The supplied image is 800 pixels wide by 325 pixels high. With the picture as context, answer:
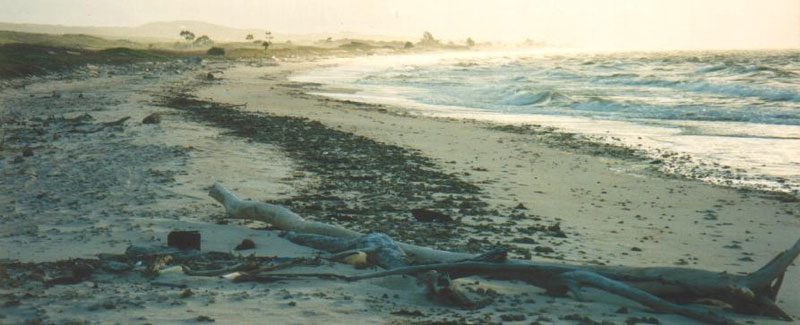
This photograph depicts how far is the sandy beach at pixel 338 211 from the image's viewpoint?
13.9 ft

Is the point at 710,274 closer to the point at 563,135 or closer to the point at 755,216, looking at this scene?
the point at 755,216

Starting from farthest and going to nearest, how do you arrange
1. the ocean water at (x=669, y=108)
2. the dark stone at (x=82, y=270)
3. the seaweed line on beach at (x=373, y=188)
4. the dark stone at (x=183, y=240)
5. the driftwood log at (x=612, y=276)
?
the ocean water at (x=669, y=108) → the seaweed line on beach at (x=373, y=188) → the dark stone at (x=183, y=240) → the dark stone at (x=82, y=270) → the driftwood log at (x=612, y=276)

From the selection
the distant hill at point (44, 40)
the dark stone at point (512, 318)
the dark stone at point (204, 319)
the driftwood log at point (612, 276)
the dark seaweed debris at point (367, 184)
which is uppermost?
the distant hill at point (44, 40)

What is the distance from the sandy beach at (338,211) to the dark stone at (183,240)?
0.53ft

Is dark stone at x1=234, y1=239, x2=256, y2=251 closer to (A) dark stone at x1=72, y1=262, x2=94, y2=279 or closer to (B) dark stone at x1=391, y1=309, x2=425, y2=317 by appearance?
(A) dark stone at x1=72, y1=262, x2=94, y2=279

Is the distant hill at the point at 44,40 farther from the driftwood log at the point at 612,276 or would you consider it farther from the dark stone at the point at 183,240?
the driftwood log at the point at 612,276

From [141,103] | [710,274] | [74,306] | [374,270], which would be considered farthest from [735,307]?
[141,103]

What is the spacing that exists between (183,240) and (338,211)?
223 cm

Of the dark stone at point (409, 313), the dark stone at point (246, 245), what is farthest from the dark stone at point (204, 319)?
the dark stone at point (246, 245)

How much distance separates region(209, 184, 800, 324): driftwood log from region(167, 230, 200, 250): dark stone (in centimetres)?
112

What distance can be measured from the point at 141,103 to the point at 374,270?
16861 millimetres

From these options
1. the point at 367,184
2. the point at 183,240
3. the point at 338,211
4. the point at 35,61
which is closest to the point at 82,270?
the point at 183,240

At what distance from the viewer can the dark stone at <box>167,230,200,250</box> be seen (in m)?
5.60

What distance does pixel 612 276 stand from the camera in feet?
15.8
